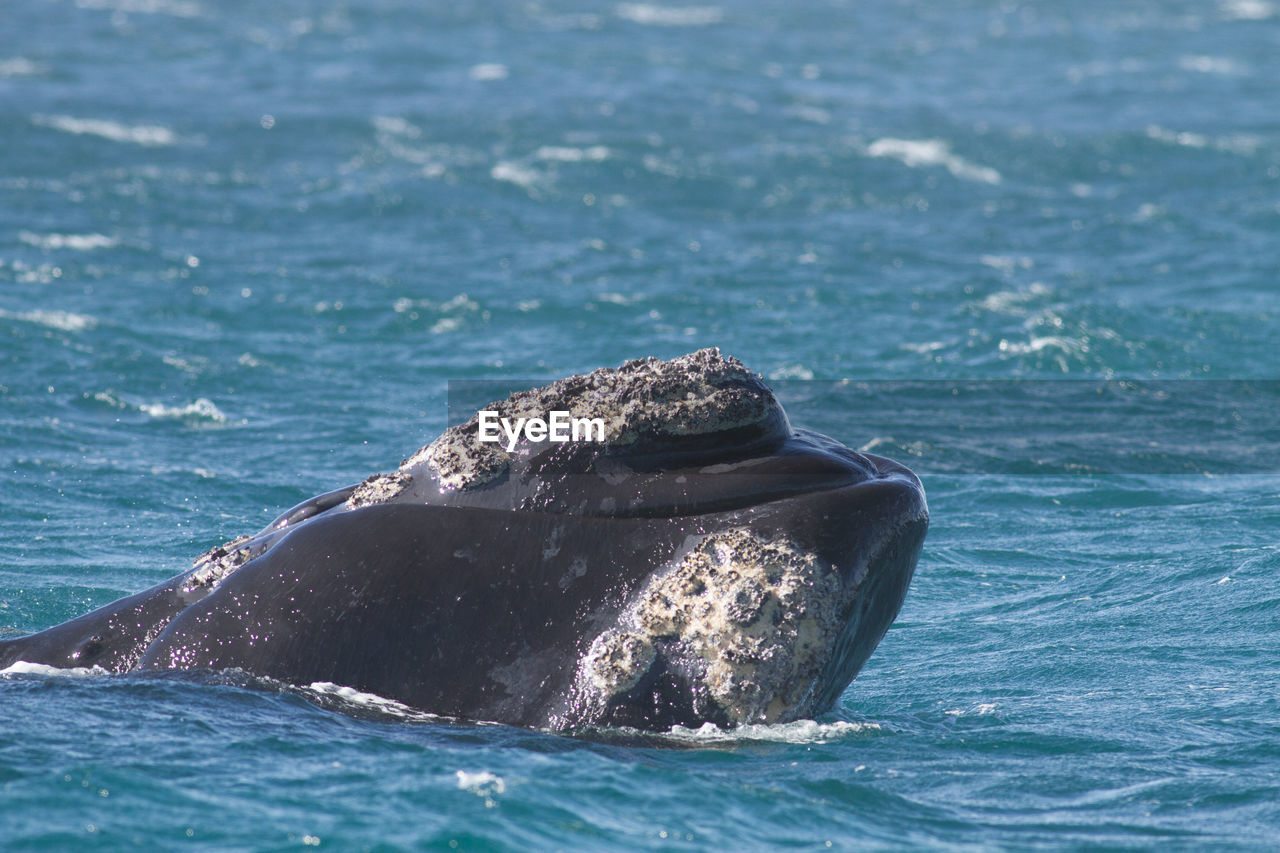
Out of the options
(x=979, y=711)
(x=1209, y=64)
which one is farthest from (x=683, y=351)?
(x=1209, y=64)

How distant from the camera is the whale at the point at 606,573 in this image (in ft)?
22.9

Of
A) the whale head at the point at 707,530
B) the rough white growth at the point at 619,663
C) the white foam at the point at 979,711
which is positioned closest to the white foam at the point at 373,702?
the whale head at the point at 707,530

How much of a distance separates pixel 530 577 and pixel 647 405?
0.97m

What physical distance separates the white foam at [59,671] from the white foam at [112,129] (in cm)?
2950

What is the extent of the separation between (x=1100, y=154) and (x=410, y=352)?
2074 centimetres

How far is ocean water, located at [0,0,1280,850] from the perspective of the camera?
22.8 feet

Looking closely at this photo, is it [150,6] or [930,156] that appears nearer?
[930,156]

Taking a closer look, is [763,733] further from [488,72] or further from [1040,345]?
[488,72]

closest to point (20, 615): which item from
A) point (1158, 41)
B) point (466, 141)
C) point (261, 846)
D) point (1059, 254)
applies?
point (261, 846)

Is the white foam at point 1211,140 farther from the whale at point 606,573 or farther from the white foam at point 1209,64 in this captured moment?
the whale at point 606,573

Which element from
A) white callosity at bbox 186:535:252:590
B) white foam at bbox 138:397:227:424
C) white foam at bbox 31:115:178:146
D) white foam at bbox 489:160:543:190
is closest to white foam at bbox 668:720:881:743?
white callosity at bbox 186:535:252:590

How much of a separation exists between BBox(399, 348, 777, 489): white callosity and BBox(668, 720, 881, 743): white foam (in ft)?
4.48

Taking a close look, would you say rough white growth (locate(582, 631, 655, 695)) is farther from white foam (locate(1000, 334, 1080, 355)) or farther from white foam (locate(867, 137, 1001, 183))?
white foam (locate(867, 137, 1001, 183))

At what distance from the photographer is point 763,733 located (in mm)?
7051
